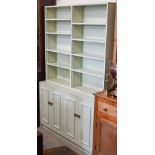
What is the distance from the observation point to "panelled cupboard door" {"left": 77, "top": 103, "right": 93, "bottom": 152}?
282 cm

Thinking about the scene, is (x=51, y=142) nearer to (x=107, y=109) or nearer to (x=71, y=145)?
(x=71, y=145)

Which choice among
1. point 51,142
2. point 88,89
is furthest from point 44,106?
point 88,89

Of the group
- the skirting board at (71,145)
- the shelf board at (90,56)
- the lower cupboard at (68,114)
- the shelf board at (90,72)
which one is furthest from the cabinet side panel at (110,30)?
the skirting board at (71,145)

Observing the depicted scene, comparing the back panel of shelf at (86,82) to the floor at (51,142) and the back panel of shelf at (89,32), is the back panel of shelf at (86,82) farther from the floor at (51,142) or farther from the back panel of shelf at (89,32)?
the floor at (51,142)

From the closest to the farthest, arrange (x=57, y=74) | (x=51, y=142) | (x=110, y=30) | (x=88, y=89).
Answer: (x=110, y=30) < (x=88, y=89) < (x=51, y=142) < (x=57, y=74)

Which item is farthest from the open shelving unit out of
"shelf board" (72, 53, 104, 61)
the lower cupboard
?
the lower cupboard

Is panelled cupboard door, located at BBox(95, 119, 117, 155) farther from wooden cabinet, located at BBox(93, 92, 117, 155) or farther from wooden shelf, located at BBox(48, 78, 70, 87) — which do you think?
wooden shelf, located at BBox(48, 78, 70, 87)

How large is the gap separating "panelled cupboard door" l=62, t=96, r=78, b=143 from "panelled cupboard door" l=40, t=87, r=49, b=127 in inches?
17.2

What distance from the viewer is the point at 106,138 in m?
2.38

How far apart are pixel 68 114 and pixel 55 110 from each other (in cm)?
32

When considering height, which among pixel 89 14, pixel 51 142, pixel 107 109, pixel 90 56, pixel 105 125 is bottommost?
pixel 51 142

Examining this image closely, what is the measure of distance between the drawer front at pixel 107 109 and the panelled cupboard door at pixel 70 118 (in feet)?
2.22
